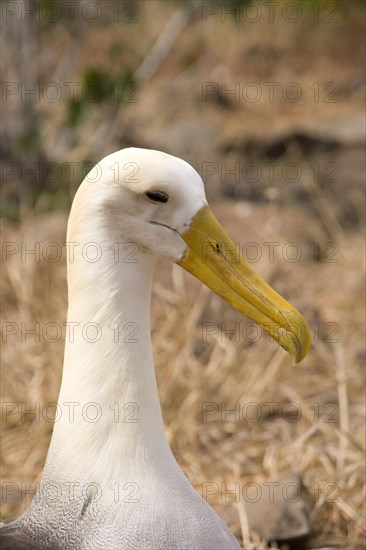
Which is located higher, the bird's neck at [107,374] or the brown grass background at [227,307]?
the bird's neck at [107,374]

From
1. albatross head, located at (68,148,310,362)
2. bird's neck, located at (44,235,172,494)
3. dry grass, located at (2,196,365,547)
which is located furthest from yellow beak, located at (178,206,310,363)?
dry grass, located at (2,196,365,547)

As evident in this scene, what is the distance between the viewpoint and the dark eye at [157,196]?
2.28m

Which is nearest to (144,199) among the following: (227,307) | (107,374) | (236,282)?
(236,282)

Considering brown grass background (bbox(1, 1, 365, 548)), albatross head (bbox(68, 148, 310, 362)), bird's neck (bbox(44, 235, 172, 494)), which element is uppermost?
albatross head (bbox(68, 148, 310, 362))

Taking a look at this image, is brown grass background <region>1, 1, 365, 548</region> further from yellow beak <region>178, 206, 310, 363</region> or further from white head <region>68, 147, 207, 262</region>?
white head <region>68, 147, 207, 262</region>

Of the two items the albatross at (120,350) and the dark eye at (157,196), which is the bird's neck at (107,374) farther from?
the dark eye at (157,196)

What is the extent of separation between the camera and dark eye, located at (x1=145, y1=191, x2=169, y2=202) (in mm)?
2283

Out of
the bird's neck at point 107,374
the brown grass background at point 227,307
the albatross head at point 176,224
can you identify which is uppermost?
the albatross head at point 176,224

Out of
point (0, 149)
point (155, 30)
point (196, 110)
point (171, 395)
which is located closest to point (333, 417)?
point (171, 395)

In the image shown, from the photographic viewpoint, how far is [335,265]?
6.62 m

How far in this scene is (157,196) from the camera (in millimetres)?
2291

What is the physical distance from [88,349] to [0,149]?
601cm

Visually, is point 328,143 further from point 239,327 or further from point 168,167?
point 168,167

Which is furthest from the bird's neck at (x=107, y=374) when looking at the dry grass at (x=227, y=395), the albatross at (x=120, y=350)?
the dry grass at (x=227, y=395)
